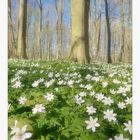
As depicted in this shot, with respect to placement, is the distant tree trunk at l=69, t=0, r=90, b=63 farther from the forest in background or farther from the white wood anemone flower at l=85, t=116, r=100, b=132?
the white wood anemone flower at l=85, t=116, r=100, b=132

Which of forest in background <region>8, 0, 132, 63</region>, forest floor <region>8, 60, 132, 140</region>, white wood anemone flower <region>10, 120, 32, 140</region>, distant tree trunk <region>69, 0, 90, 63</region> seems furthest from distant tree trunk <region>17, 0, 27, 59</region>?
white wood anemone flower <region>10, 120, 32, 140</region>

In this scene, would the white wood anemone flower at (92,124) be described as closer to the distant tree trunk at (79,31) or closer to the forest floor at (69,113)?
the forest floor at (69,113)

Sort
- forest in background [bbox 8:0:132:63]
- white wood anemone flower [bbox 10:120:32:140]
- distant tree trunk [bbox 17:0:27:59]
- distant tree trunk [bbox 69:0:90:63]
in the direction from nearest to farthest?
white wood anemone flower [bbox 10:120:32:140] → distant tree trunk [bbox 69:0:90:63] → forest in background [bbox 8:0:132:63] → distant tree trunk [bbox 17:0:27:59]

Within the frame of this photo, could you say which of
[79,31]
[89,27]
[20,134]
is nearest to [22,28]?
[89,27]

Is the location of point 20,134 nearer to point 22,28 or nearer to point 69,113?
point 69,113

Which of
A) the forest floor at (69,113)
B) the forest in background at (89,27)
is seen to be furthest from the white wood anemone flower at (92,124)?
the forest in background at (89,27)

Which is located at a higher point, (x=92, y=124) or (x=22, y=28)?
(x=22, y=28)
